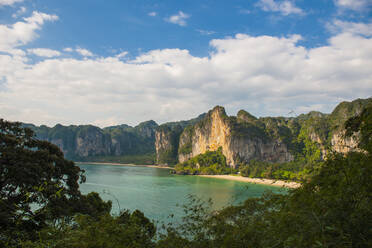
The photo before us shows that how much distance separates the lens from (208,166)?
11794cm

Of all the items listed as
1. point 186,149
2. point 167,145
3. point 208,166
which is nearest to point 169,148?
point 167,145

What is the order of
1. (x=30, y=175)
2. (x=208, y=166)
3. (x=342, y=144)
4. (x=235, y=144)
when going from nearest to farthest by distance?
1. (x=342, y=144)
2. (x=30, y=175)
3. (x=235, y=144)
4. (x=208, y=166)

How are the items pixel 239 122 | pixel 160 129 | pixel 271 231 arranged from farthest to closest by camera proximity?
pixel 160 129 < pixel 239 122 < pixel 271 231

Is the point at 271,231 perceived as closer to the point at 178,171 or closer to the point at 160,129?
the point at 178,171

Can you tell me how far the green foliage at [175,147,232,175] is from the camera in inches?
4215

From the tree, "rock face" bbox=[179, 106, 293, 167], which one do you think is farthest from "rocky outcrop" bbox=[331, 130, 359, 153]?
"rock face" bbox=[179, 106, 293, 167]

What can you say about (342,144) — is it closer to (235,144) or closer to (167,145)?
(235,144)

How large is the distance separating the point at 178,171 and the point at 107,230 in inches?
4052

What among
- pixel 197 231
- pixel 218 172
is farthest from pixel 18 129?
pixel 218 172

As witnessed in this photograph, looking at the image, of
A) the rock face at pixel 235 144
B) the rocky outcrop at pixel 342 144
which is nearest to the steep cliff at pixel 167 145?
the rock face at pixel 235 144

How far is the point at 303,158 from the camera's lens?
6742 millimetres

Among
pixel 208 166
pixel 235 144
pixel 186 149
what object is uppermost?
pixel 235 144

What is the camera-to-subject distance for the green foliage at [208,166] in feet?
351

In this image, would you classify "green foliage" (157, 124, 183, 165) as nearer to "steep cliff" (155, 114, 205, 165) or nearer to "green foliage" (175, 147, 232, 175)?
"steep cliff" (155, 114, 205, 165)
